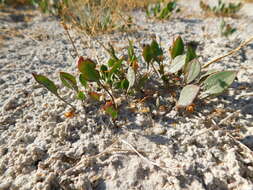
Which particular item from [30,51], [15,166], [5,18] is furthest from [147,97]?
[5,18]

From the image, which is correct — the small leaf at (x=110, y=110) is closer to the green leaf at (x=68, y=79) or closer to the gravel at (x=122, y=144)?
the gravel at (x=122, y=144)

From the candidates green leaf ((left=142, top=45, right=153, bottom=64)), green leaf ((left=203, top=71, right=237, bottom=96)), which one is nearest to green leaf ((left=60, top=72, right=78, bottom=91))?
green leaf ((left=142, top=45, right=153, bottom=64))

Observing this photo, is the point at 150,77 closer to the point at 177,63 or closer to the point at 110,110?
the point at 177,63

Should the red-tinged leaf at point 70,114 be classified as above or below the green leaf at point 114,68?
below

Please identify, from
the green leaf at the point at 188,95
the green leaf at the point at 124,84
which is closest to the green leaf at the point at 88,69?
the green leaf at the point at 124,84

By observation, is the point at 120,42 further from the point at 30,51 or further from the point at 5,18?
the point at 5,18

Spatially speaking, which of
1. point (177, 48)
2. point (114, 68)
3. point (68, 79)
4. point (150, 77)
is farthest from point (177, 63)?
point (68, 79)

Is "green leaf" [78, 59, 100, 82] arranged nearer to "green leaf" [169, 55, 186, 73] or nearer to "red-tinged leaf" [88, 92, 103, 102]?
"red-tinged leaf" [88, 92, 103, 102]
